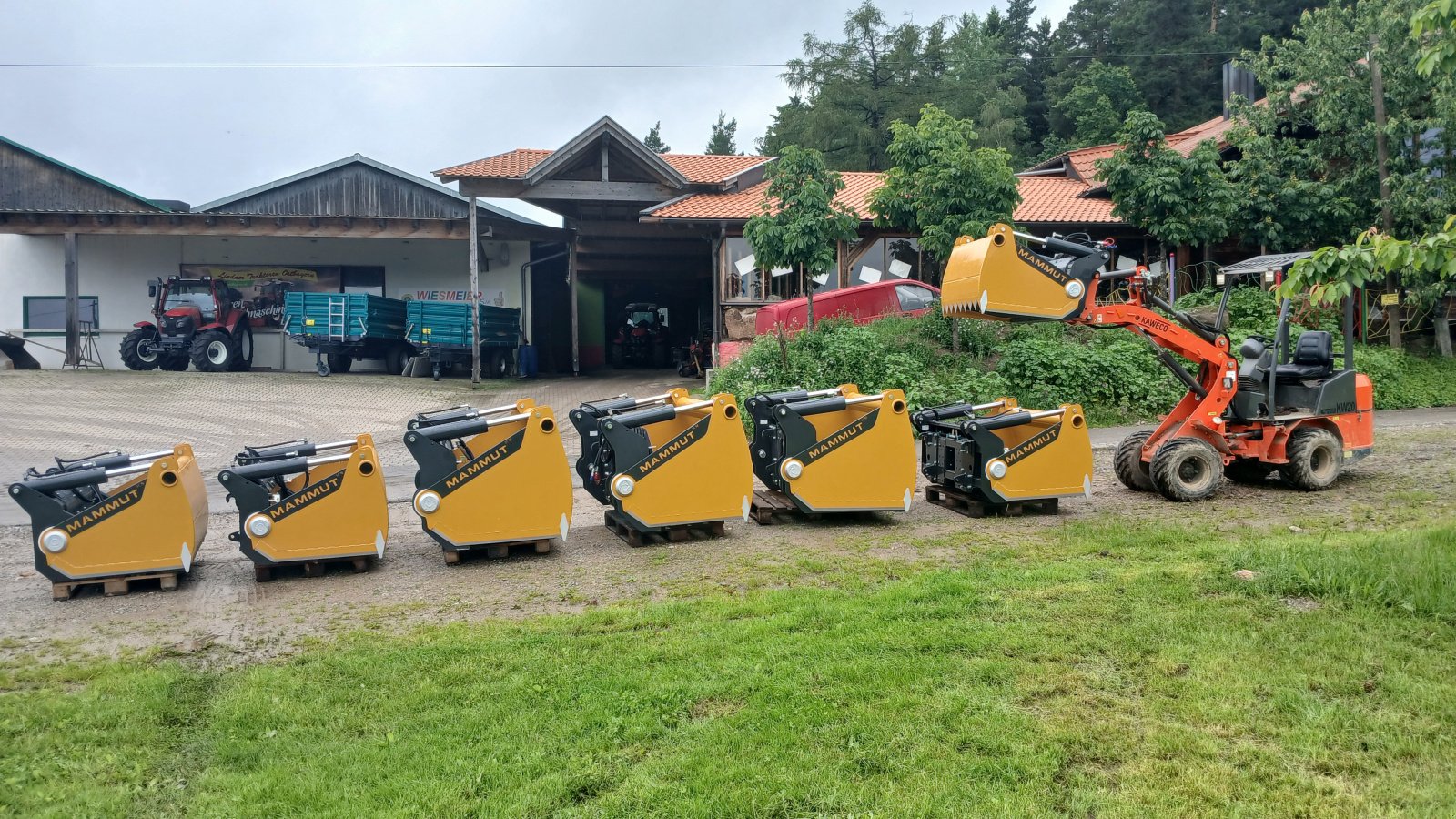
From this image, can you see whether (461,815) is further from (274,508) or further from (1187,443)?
(1187,443)

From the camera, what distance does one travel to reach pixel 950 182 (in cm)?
1588

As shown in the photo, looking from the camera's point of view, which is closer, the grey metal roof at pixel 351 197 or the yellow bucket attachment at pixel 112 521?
the yellow bucket attachment at pixel 112 521

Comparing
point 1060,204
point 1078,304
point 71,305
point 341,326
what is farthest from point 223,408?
point 1060,204

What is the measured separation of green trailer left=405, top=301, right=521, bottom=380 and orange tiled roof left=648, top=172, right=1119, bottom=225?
16.3 feet

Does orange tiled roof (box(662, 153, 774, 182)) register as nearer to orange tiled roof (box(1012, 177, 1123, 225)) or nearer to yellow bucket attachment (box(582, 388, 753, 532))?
orange tiled roof (box(1012, 177, 1123, 225))

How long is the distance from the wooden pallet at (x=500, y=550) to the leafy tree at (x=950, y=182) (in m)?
10.4

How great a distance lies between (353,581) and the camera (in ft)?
21.6

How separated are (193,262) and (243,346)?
3890 mm

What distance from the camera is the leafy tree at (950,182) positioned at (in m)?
15.7

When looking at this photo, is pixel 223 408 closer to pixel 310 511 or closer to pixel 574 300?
pixel 574 300

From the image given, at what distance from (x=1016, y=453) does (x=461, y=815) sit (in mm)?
6200

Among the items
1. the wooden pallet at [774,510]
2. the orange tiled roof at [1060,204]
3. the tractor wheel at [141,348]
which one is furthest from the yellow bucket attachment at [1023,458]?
the tractor wheel at [141,348]

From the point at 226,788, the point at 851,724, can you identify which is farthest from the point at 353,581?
the point at 851,724

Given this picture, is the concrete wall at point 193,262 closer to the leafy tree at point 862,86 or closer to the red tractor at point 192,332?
the red tractor at point 192,332
